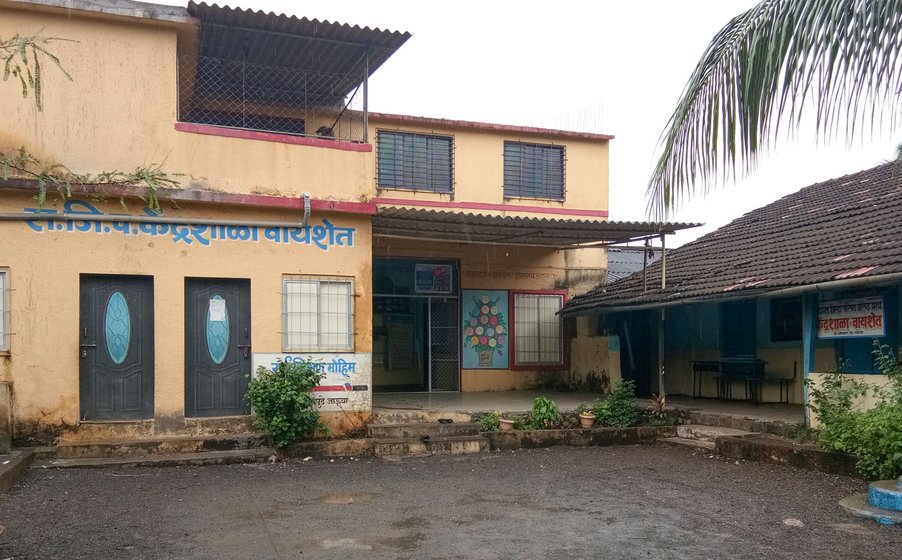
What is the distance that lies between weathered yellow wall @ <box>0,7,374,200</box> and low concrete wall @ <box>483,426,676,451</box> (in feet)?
15.1

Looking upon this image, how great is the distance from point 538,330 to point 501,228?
3.69 metres

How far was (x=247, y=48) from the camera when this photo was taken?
10406mm

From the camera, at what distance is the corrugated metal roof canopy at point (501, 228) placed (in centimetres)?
1065

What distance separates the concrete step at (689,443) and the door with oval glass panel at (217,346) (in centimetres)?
603

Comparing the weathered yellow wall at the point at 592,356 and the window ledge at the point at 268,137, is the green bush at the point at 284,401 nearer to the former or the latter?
the window ledge at the point at 268,137

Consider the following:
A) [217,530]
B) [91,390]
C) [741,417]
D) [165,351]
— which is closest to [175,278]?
[165,351]

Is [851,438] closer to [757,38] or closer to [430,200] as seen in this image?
[757,38]

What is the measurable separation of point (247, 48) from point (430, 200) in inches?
191

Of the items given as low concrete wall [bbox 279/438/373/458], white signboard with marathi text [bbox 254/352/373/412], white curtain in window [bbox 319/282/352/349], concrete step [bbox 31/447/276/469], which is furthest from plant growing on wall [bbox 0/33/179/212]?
low concrete wall [bbox 279/438/373/458]

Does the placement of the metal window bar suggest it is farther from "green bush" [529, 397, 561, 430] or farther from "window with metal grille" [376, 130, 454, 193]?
"green bush" [529, 397, 561, 430]

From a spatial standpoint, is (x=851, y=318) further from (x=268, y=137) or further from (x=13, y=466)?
(x=13, y=466)

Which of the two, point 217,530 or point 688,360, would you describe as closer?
point 217,530

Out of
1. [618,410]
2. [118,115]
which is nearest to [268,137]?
[118,115]

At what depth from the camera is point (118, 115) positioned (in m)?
9.30
